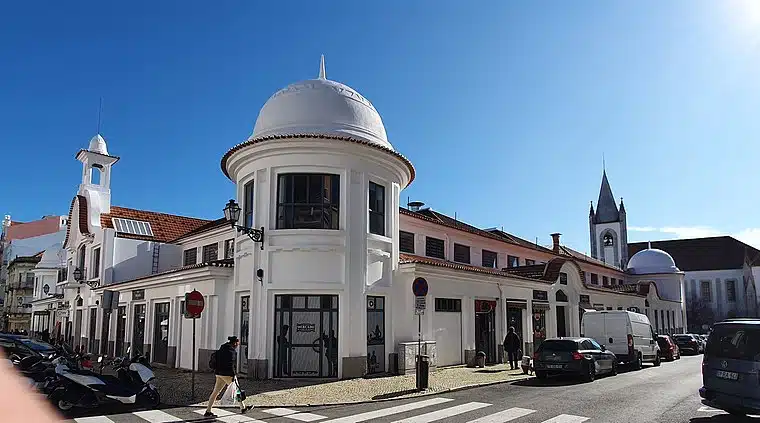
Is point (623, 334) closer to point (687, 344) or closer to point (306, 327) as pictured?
point (306, 327)

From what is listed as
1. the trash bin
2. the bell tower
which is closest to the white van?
the trash bin

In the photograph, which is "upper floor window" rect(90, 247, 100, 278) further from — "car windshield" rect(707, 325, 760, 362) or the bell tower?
the bell tower

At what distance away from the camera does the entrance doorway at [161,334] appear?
78.6 feet

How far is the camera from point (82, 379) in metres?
12.5

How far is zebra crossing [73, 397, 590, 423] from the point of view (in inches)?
467

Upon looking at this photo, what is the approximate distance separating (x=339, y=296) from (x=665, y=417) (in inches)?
400

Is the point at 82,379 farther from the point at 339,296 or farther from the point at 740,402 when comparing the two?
the point at 740,402

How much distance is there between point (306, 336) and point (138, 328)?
11.8 meters


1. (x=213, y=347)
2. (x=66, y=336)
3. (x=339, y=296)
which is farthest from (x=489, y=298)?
(x=66, y=336)

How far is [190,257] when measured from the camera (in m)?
33.4

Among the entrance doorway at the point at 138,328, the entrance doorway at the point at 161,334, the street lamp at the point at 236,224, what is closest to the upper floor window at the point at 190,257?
the entrance doorway at the point at 138,328

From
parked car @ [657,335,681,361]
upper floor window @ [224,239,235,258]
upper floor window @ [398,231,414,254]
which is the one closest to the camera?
upper floor window @ [398,231,414,254]

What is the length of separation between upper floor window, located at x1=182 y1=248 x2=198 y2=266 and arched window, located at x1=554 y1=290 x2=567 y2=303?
65.2 ft

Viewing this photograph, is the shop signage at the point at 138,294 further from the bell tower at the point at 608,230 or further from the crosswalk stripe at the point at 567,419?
the bell tower at the point at 608,230
